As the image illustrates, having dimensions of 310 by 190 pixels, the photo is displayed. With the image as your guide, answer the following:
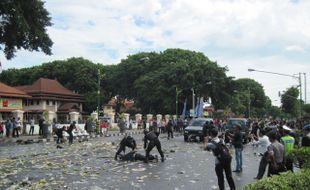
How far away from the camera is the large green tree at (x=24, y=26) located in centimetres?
2845

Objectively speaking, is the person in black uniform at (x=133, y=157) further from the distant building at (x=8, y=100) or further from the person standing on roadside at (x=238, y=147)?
the distant building at (x=8, y=100)

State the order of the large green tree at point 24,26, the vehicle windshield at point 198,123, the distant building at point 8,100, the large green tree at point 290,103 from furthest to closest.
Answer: the large green tree at point 290,103 < the distant building at point 8,100 < the vehicle windshield at point 198,123 < the large green tree at point 24,26

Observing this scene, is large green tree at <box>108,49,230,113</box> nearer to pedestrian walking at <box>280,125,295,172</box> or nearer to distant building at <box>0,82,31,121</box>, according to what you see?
distant building at <box>0,82,31,121</box>

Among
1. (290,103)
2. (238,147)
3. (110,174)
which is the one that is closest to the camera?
(110,174)

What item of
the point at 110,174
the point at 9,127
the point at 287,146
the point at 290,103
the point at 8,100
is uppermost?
the point at 290,103

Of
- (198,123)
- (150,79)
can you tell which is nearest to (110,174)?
(198,123)

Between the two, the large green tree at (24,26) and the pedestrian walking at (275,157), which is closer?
the pedestrian walking at (275,157)

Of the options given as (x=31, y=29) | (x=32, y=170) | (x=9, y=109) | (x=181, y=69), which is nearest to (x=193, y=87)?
(x=181, y=69)

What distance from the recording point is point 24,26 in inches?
1125

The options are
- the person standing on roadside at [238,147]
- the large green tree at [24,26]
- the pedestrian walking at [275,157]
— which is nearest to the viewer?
the pedestrian walking at [275,157]

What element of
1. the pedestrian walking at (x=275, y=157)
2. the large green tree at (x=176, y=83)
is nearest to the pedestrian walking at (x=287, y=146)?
the pedestrian walking at (x=275, y=157)

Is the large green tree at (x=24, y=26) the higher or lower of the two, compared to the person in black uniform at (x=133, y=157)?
higher

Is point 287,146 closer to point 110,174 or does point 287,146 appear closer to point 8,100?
point 110,174

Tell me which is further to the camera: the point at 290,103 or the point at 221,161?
the point at 290,103
